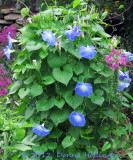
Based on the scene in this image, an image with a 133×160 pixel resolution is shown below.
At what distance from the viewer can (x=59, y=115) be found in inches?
61.8

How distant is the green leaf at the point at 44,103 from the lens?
1563 millimetres

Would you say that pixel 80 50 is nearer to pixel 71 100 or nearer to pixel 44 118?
pixel 71 100

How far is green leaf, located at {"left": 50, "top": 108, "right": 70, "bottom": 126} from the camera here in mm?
1549

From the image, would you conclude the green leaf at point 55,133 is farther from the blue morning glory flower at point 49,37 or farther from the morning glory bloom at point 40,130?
the blue morning glory flower at point 49,37

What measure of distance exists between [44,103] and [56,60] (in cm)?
29

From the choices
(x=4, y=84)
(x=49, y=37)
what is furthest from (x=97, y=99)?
(x=4, y=84)

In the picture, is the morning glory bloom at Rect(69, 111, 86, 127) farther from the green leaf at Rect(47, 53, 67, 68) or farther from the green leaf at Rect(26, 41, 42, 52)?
the green leaf at Rect(26, 41, 42, 52)

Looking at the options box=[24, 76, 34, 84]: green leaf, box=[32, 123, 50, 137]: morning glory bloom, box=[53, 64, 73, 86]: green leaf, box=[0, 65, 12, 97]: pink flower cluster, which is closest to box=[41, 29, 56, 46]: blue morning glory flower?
box=[53, 64, 73, 86]: green leaf

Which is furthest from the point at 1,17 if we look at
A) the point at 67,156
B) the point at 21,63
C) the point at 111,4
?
the point at 67,156

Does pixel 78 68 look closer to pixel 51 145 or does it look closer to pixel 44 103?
pixel 44 103

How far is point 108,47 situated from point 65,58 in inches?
13.7

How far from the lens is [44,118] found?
1.65 m

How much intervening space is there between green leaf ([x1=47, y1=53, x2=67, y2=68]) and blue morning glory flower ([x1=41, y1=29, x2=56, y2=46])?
0.30ft

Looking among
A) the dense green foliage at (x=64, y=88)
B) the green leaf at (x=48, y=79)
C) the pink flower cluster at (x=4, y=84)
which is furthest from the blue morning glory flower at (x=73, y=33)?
the pink flower cluster at (x=4, y=84)
